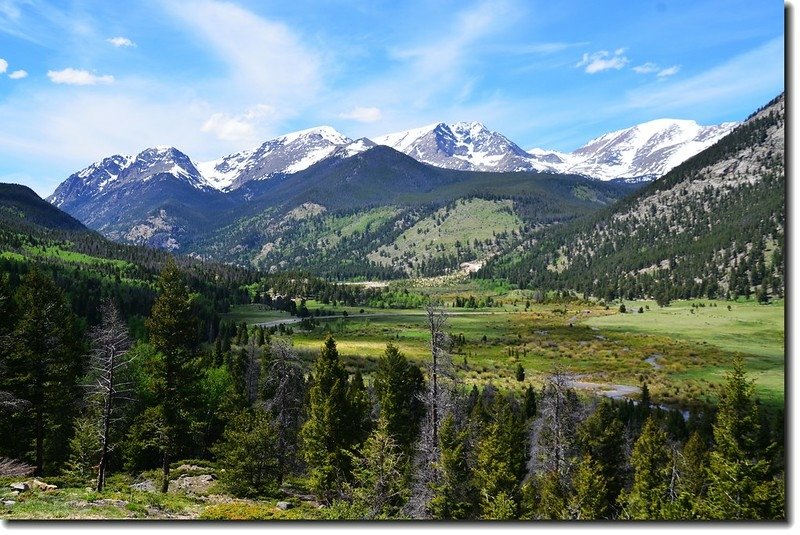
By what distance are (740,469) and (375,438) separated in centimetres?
1609

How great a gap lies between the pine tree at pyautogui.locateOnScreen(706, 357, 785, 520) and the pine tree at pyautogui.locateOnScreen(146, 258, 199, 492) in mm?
24725

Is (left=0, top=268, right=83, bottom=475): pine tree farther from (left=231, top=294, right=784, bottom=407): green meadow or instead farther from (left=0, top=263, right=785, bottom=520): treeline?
(left=231, top=294, right=784, bottom=407): green meadow

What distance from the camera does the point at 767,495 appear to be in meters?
16.7

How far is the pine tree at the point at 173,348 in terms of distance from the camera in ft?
88.4

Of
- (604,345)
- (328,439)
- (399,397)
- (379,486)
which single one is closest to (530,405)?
(399,397)

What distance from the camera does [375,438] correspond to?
26.8 metres

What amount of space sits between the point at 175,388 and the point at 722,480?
25.7 meters

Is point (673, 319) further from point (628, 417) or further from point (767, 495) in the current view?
point (767, 495)

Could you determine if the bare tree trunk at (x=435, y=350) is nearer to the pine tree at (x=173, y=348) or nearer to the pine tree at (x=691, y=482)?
the pine tree at (x=691, y=482)

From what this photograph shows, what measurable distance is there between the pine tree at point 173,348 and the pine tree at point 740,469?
24725mm

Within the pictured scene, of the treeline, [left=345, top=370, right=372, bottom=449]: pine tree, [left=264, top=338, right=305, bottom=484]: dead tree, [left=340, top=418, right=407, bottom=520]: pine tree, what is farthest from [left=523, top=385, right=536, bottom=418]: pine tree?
[left=340, top=418, right=407, bottom=520]: pine tree

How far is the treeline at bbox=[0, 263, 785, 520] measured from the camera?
798 inches

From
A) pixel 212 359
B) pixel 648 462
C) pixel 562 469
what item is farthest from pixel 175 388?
pixel 212 359

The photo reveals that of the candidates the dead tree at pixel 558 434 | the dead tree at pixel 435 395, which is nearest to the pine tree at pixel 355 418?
the dead tree at pixel 435 395
